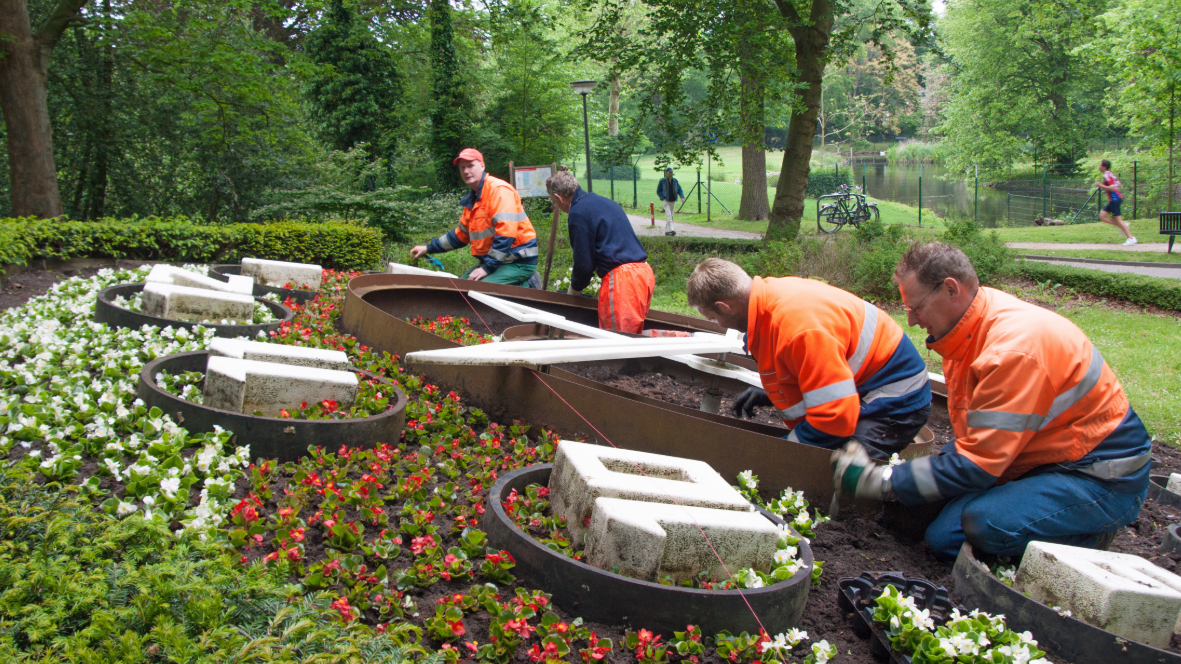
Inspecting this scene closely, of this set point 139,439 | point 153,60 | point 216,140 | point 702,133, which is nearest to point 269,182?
point 216,140

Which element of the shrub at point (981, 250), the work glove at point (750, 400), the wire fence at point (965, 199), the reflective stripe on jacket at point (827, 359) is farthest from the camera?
the wire fence at point (965, 199)

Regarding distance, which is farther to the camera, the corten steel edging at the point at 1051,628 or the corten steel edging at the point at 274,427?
the corten steel edging at the point at 274,427

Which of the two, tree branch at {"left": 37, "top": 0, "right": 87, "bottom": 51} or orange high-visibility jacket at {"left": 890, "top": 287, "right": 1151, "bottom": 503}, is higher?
tree branch at {"left": 37, "top": 0, "right": 87, "bottom": 51}

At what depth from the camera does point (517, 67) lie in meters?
24.1

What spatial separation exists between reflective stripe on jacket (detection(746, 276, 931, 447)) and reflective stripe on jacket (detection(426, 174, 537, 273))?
3.91 metres

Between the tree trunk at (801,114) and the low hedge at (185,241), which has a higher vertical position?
the tree trunk at (801,114)

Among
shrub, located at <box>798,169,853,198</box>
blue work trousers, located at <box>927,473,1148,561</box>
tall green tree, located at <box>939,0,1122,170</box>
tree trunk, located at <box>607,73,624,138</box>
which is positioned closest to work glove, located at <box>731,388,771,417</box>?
blue work trousers, located at <box>927,473,1148,561</box>

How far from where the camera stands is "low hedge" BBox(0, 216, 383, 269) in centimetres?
763

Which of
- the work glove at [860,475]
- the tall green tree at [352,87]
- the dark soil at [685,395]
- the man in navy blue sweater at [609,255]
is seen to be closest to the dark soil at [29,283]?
the man in navy blue sweater at [609,255]

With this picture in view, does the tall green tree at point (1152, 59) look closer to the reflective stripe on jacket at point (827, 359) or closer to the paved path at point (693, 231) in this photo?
the paved path at point (693, 231)

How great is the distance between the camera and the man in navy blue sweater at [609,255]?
19.9 feet

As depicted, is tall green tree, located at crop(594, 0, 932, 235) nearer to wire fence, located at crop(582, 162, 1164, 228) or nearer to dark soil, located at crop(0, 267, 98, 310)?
wire fence, located at crop(582, 162, 1164, 228)

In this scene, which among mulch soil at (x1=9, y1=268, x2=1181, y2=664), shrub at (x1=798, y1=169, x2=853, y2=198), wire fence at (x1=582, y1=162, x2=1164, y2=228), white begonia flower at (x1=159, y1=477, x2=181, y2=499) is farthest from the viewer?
shrub at (x1=798, y1=169, x2=853, y2=198)

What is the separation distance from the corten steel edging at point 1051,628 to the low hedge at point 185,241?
8.09 meters
